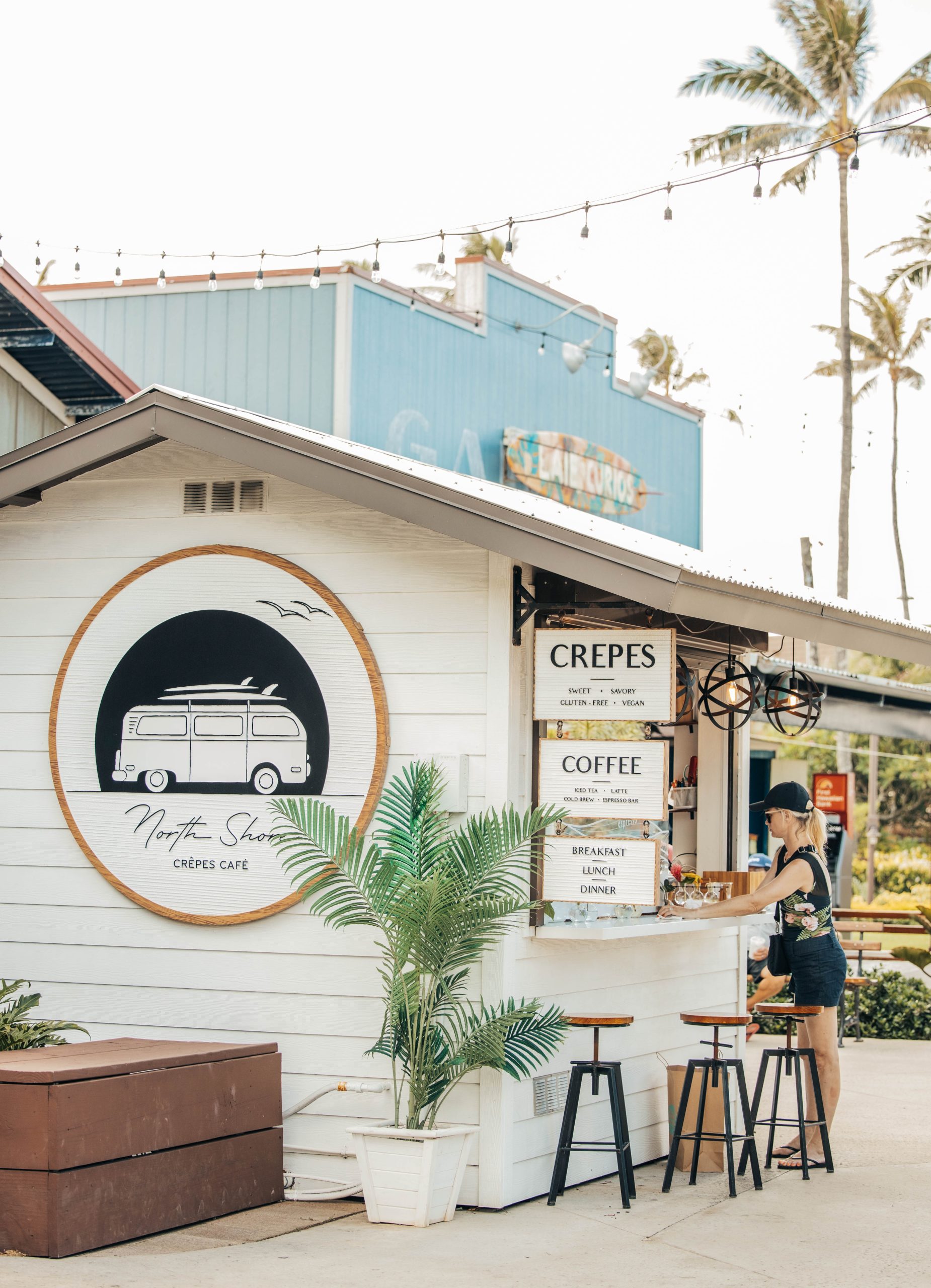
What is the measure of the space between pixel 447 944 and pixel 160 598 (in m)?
2.13

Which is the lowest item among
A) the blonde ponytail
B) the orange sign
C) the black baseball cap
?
the blonde ponytail

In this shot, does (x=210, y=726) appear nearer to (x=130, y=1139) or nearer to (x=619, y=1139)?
(x=130, y=1139)

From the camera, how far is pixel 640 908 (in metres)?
6.85

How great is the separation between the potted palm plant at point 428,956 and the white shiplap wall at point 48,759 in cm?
24

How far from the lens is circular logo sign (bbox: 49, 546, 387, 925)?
21.4ft

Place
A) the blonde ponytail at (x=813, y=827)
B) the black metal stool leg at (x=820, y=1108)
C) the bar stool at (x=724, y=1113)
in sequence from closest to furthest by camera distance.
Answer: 1. the bar stool at (x=724, y=1113)
2. the black metal stool leg at (x=820, y=1108)
3. the blonde ponytail at (x=813, y=827)

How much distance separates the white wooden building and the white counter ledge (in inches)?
0.5

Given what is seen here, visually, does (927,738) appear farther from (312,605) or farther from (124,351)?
(312,605)

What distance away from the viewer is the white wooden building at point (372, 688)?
6.10 meters

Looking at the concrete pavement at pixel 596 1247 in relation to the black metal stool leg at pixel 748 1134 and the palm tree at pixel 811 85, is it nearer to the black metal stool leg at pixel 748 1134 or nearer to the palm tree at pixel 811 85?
the black metal stool leg at pixel 748 1134

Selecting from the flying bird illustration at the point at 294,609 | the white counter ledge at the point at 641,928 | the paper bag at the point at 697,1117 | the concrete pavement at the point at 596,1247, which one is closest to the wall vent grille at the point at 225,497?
the flying bird illustration at the point at 294,609

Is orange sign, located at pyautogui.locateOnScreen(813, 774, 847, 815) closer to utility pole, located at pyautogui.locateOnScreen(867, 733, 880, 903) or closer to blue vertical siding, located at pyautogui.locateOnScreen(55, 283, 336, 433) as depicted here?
blue vertical siding, located at pyautogui.locateOnScreen(55, 283, 336, 433)

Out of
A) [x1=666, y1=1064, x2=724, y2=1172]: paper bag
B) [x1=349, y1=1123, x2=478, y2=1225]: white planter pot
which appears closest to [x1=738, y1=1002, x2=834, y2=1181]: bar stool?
[x1=666, y1=1064, x2=724, y2=1172]: paper bag

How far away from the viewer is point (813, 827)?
731 centimetres
